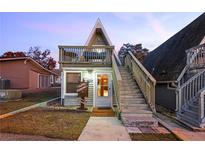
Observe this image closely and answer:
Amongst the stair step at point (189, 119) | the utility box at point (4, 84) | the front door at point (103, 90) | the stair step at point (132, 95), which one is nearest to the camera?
the stair step at point (189, 119)

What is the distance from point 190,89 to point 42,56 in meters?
38.7

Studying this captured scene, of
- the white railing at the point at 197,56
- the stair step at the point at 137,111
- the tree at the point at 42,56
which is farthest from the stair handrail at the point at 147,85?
the tree at the point at 42,56

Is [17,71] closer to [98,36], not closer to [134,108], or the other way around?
[98,36]

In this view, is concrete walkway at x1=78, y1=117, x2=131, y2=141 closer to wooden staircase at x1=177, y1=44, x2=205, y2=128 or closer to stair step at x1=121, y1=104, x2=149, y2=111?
stair step at x1=121, y1=104, x2=149, y2=111

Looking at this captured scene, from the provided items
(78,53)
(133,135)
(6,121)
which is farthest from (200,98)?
(78,53)

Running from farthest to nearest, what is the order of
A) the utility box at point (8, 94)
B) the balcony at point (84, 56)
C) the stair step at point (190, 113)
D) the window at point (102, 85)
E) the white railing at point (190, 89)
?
the utility box at point (8, 94), the window at point (102, 85), the balcony at point (84, 56), the white railing at point (190, 89), the stair step at point (190, 113)

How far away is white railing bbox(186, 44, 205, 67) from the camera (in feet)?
28.9

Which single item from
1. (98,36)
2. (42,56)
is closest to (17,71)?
(98,36)

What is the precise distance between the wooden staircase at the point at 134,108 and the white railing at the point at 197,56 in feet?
8.09

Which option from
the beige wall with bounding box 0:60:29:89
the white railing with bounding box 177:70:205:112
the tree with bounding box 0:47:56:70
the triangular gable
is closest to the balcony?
the triangular gable

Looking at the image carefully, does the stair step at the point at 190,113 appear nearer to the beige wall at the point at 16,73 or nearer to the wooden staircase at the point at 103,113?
the wooden staircase at the point at 103,113

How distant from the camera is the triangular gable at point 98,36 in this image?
660 inches
